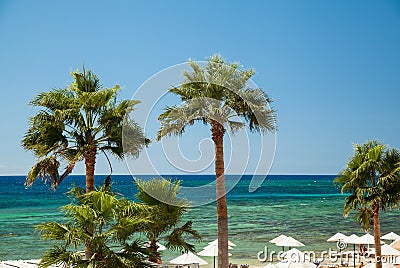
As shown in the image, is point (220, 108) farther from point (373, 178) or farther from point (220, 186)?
point (373, 178)

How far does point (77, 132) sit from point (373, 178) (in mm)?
8528

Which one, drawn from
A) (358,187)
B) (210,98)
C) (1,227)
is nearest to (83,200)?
(210,98)

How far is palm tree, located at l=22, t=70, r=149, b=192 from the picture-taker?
12.1 meters

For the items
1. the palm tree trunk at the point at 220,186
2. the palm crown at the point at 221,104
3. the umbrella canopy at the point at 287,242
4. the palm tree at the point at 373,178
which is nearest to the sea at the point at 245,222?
the palm tree trunk at the point at 220,186

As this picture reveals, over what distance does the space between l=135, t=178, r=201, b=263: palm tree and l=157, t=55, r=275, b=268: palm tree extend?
0.97 metres

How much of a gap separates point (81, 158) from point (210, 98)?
3.15 meters

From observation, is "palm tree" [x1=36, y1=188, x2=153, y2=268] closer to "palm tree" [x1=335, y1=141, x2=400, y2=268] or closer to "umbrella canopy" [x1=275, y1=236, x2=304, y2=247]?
"palm tree" [x1=335, y1=141, x2=400, y2=268]

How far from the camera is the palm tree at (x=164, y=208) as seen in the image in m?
12.5

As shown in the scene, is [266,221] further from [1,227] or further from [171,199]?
[171,199]

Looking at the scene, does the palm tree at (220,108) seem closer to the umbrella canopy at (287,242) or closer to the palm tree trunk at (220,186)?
the palm tree trunk at (220,186)

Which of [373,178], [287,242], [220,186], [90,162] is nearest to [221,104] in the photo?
Answer: [220,186]

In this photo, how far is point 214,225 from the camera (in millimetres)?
54312

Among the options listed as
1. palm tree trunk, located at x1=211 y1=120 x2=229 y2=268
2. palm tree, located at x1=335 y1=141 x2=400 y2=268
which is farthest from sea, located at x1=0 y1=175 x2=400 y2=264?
palm tree, located at x1=335 y1=141 x2=400 y2=268

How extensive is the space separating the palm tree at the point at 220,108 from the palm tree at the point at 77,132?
1.02m
